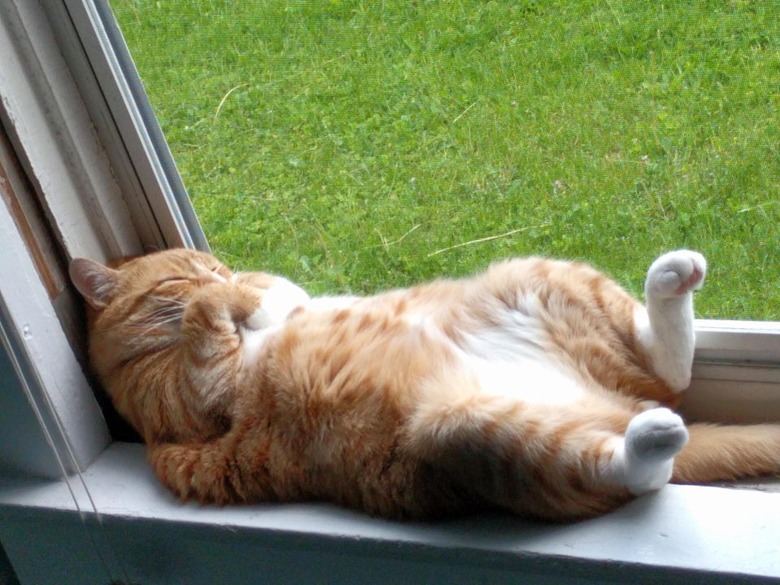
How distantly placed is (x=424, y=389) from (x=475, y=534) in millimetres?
225

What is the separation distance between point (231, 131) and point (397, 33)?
39cm

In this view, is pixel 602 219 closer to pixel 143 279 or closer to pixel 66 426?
pixel 143 279

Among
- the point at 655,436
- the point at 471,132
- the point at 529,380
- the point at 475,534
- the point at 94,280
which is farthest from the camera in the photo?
the point at 94,280

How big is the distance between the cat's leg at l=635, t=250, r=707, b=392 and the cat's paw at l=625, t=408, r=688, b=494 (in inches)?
9.2

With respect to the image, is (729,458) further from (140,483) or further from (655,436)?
(140,483)

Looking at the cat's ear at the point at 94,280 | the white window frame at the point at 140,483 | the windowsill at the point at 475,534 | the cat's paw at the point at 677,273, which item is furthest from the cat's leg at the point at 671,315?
the cat's ear at the point at 94,280

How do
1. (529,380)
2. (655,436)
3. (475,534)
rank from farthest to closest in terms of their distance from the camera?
(529,380)
(475,534)
(655,436)

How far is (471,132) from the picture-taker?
59.9 inches

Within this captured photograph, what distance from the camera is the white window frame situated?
3.92ft

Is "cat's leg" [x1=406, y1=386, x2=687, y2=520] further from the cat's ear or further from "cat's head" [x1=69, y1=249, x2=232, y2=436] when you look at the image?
the cat's ear

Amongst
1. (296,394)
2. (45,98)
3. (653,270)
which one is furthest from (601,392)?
(45,98)

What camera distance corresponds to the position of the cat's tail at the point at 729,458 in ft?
4.40

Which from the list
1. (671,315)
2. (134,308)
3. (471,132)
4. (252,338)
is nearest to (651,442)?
(671,315)

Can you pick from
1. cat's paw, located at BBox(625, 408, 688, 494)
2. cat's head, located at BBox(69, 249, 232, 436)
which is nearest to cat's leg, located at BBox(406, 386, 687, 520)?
cat's paw, located at BBox(625, 408, 688, 494)
